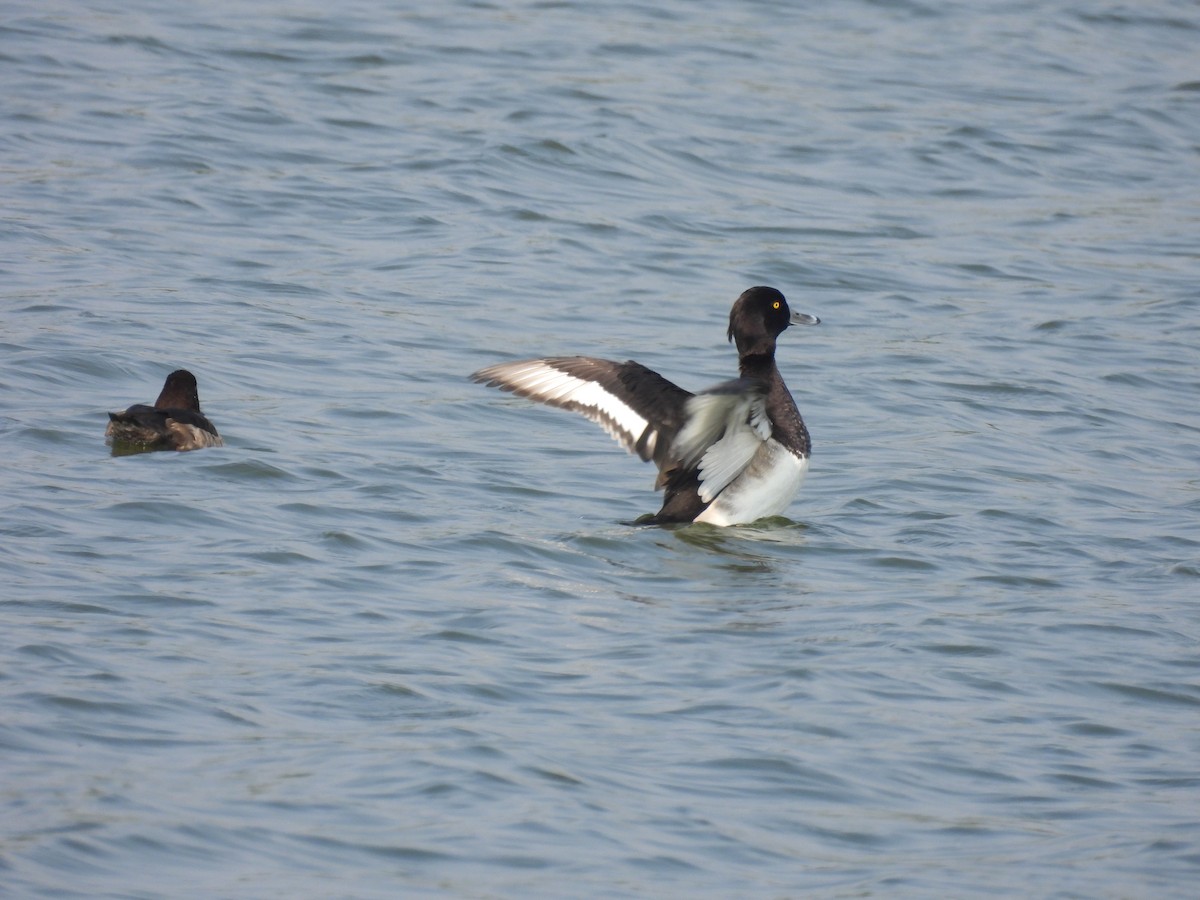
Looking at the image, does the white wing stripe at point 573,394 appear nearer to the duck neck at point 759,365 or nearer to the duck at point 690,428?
the duck at point 690,428

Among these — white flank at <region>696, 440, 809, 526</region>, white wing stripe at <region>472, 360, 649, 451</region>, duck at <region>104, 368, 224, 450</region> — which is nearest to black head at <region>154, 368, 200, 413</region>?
duck at <region>104, 368, 224, 450</region>

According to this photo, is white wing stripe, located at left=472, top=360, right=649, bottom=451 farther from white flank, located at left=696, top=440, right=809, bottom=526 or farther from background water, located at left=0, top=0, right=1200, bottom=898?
white flank, located at left=696, top=440, right=809, bottom=526

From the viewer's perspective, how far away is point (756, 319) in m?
9.14

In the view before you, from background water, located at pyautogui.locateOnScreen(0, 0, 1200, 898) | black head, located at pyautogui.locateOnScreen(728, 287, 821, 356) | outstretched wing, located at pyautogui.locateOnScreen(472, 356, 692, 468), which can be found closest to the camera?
background water, located at pyautogui.locateOnScreen(0, 0, 1200, 898)

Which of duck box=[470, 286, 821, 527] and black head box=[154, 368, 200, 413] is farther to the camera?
black head box=[154, 368, 200, 413]

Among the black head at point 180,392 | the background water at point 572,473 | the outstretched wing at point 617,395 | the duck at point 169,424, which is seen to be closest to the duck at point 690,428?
the outstretched wing at point 617,395

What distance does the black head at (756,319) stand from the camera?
29.9 feet

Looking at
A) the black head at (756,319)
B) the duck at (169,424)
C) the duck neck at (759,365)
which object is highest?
the black head at (756,319)

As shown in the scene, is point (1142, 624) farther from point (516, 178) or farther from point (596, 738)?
point (516, 178)

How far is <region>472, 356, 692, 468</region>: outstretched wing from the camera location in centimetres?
794

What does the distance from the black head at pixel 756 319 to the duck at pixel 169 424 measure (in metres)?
2.76

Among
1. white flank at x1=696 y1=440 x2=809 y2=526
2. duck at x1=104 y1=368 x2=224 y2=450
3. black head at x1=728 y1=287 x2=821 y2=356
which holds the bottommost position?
white flank at x1=696 y1=440 x2=809 y2=526

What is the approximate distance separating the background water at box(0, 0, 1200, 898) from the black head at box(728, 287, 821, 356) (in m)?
0.84

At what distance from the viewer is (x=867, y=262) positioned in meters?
13.9
